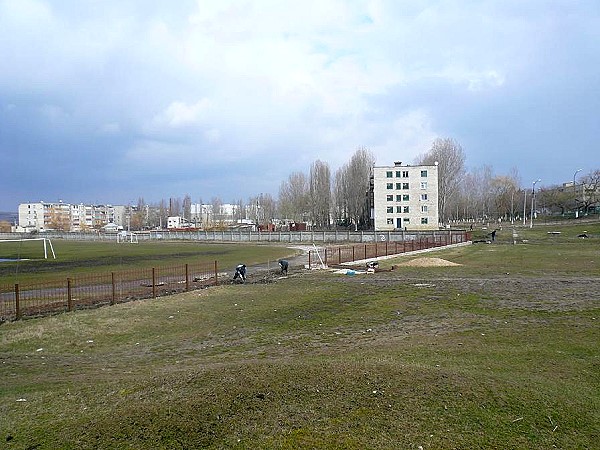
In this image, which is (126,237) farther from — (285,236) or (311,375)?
(311,375)

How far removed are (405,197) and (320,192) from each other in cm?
2336

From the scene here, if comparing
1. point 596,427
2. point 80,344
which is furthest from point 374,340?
point 80,344

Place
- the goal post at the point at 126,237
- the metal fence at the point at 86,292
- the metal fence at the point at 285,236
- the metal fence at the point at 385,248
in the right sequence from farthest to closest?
1. the goal post at the point at 126,237
2. the metal fence at the point at 285,236
3. the metal fence at the point at 385,248
4. the metal fence at the point at 86,292

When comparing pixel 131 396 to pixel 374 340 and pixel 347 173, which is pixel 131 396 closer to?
pixel 374 340

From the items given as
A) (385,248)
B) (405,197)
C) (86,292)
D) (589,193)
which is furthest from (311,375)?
(589,193)

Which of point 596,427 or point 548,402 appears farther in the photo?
point 548,402

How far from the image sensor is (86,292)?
71.1 feet

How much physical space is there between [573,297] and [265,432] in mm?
15160

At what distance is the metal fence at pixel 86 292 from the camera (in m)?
16.5

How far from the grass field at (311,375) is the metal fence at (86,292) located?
1.71 meters

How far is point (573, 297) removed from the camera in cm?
1666

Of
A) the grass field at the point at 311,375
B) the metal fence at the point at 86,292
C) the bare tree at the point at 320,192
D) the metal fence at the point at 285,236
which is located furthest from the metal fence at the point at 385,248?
the bare tree at the point at 320,192

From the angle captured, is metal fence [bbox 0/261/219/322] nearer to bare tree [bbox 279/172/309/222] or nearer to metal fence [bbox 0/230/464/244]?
metal fence [bbox 0/230/464/244]

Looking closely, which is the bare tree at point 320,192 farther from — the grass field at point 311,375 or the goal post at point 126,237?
the grass field at point 311,375
